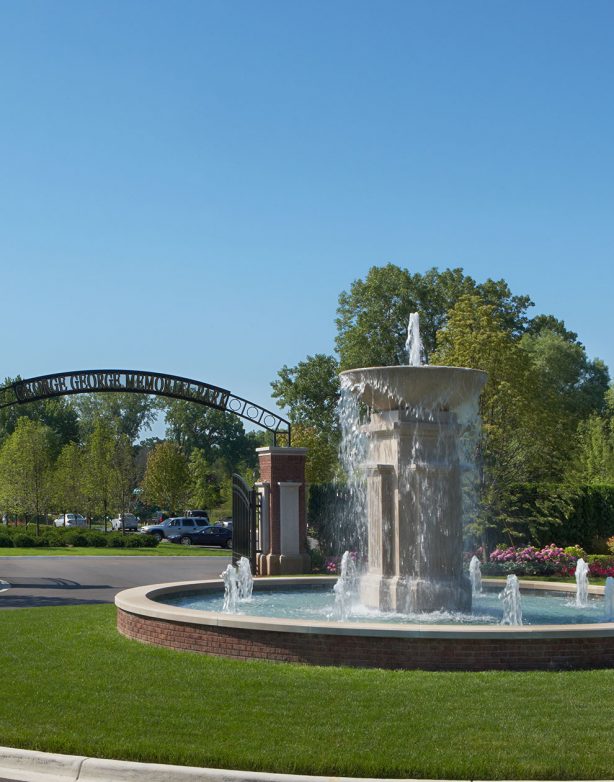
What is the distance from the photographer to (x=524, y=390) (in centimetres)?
3195

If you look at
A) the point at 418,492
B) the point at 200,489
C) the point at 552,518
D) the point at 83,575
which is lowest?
the point at 83,575

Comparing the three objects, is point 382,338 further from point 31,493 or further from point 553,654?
point 553,654

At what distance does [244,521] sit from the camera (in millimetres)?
25766

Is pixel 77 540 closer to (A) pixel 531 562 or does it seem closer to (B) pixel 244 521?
(B) pixel 244 521

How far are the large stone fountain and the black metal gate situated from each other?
39.4ft

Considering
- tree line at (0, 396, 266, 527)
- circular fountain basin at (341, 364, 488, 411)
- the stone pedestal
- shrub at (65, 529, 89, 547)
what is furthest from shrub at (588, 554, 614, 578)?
tree line at (0, 396, 266, 527)

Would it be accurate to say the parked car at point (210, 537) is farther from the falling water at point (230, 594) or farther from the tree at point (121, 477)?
the falling water at point (230, 594)

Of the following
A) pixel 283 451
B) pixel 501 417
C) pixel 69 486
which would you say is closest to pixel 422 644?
pixel 283 451

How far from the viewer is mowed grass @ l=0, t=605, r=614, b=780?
23.0 feet

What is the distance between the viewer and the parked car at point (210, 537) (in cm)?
4697

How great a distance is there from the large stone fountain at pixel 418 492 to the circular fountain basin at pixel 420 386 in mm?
14

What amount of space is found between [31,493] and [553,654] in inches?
1555

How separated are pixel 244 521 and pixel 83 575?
5047 mm

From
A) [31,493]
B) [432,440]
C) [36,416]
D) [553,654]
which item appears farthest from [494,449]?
[36,416]
